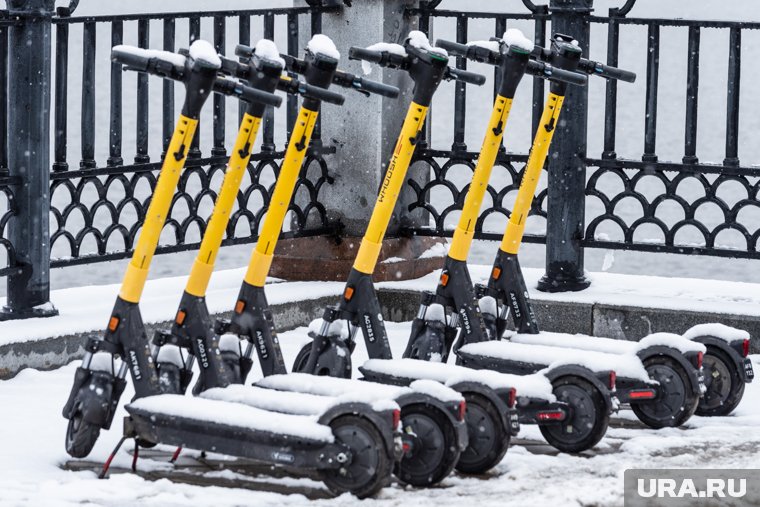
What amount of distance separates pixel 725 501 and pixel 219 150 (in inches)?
148

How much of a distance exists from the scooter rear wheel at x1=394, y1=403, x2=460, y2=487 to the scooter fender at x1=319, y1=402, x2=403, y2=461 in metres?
0.18

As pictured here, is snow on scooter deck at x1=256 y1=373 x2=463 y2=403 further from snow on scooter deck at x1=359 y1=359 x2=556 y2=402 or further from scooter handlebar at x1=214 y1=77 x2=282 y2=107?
scooter handlebar at x1=214 y1=77 x2=282 y2=107

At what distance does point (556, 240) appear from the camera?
26.2 ft

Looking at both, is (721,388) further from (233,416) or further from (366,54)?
(233,416)

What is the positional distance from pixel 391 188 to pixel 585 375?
3.29 feet

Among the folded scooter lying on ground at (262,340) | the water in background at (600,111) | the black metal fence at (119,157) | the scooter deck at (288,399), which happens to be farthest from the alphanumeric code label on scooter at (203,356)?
the water in background at (600,111)

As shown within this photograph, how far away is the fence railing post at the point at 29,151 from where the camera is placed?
685 centimetres

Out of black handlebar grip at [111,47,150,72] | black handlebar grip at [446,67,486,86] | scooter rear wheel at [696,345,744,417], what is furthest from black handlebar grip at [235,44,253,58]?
scooter rear wheel at [696,345,744,417]

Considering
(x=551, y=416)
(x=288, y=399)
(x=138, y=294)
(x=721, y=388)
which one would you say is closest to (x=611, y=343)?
(x=721, y=388)

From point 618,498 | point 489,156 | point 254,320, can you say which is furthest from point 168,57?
point 618,498

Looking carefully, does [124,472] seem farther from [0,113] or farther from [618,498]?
[0,113]

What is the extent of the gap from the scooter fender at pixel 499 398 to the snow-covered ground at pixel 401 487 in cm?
16

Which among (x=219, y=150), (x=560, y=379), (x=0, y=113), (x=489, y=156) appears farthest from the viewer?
(x=219, y=150)

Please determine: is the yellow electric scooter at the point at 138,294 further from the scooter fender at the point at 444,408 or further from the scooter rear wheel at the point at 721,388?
the scooter rear wheel at the point at 721,388
